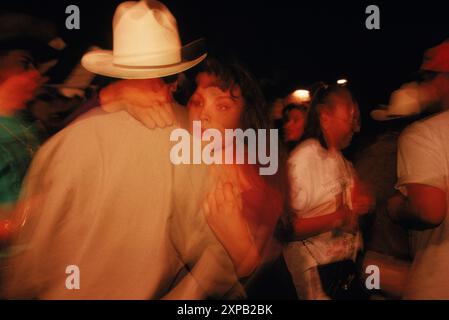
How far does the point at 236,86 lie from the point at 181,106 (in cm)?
34

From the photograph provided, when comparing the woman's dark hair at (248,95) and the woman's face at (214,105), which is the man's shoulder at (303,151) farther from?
the woman's face at (214,105)

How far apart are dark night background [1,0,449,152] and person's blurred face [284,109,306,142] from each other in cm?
15

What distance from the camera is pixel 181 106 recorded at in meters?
3.09

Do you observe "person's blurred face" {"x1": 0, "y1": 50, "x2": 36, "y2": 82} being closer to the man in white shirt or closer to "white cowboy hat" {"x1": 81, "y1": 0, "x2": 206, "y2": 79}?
"white cowboy hat" {"x1": 81, "y1": 0, "x2": 206, "y2": 79}

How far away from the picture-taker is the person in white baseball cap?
304 cm

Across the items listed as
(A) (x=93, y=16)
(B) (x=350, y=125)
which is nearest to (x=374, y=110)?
(B) (x=350, y=125)

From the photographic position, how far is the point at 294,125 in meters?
3.12

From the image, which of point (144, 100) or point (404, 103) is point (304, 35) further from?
point (144, 100)

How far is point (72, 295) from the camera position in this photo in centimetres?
310

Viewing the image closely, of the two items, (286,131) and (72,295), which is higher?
(286,131)

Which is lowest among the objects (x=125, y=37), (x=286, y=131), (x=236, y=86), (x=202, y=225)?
(x=202, y=225)

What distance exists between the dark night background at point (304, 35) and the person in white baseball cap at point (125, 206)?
0.46ft

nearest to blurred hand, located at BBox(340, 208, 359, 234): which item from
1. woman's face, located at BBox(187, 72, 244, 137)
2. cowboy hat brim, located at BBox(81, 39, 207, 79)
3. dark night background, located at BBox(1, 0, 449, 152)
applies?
dark night background, located at BBox(1, 0, 449, 152)
